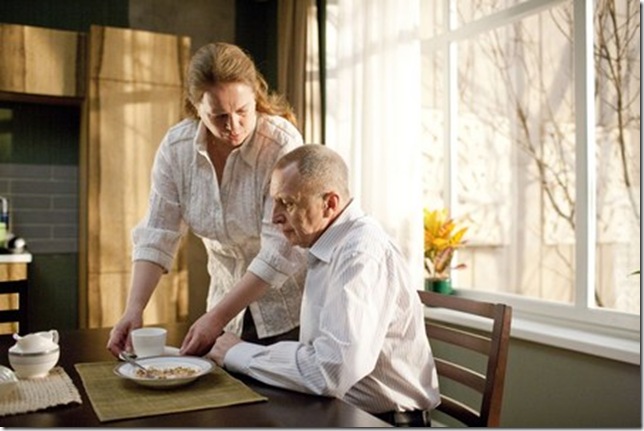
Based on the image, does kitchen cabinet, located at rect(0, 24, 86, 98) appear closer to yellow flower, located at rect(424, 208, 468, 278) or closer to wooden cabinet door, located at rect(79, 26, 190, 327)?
wooden cabinet door, located at rect(79, 26, 190, 327)

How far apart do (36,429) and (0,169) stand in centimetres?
305

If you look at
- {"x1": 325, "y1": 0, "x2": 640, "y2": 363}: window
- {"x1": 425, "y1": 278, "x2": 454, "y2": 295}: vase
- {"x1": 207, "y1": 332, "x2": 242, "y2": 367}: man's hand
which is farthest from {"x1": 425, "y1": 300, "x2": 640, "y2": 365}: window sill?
{"x1": 207, "y1": 332, "x2": 242, "y2": 367}: man's hand

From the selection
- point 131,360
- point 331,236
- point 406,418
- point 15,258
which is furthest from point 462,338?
point 15,258

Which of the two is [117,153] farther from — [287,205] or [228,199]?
[287,205]

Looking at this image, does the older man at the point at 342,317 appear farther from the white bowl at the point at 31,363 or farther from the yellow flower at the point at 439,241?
A: the yellow flower at the point at 439,241

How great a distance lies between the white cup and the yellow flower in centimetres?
176

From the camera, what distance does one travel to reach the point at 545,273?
3.63 m

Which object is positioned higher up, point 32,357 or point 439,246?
point 439,246

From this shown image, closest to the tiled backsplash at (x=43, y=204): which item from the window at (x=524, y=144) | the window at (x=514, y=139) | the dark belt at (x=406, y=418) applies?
the window at (x=514, y=139)

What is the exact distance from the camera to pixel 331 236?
1.49 meters

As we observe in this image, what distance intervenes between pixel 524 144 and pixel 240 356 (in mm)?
2501

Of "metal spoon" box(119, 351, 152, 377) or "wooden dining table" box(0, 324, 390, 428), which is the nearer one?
"wooden dining table" box(0, 324, 390, 428)

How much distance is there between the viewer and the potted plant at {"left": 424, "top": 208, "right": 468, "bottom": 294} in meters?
3.03

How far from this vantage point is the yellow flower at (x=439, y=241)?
304 cm
